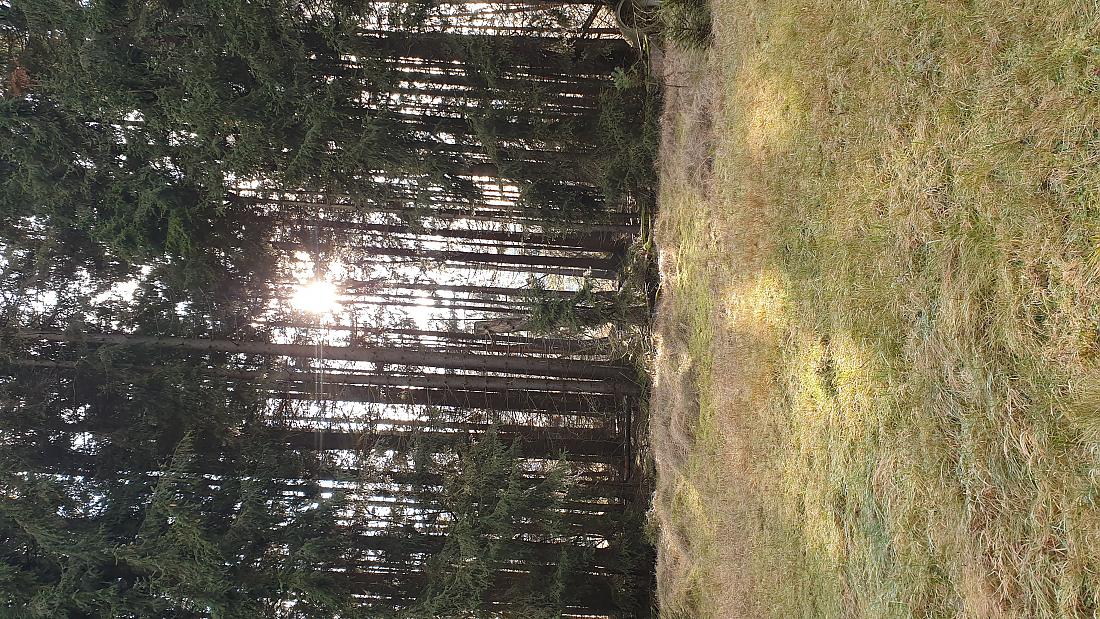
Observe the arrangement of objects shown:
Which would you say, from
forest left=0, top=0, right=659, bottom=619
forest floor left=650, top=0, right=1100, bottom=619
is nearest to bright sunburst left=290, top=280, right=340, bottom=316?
forest left=0, top=0, right=659, bottom=619

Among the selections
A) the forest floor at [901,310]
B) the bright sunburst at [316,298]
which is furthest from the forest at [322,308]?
the forest floor at [901,310]

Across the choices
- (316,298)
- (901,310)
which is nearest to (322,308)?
(316,298)

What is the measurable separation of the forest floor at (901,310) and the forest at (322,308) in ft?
4.66

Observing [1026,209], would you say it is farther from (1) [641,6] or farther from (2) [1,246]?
(2) [1,246]

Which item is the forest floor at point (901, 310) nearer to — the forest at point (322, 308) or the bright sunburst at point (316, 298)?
the forest at point (322, 308)

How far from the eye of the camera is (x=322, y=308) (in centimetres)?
659

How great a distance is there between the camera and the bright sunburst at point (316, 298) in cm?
655

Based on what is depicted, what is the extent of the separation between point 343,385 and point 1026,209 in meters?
5.88

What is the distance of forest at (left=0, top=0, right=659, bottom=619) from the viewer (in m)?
5.56

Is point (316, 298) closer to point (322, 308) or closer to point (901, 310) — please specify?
point (322, 308)

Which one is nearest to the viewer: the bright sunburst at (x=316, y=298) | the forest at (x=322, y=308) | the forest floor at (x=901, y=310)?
the forest floor at (x=901, y=310)

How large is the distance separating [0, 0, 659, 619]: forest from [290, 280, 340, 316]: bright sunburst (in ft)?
0.10

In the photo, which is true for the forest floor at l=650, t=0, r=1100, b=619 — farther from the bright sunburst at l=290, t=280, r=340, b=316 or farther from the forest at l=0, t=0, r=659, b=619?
the bright sunburst at l=290, t=280, r=340, b=316

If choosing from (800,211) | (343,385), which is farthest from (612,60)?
(343,385)
